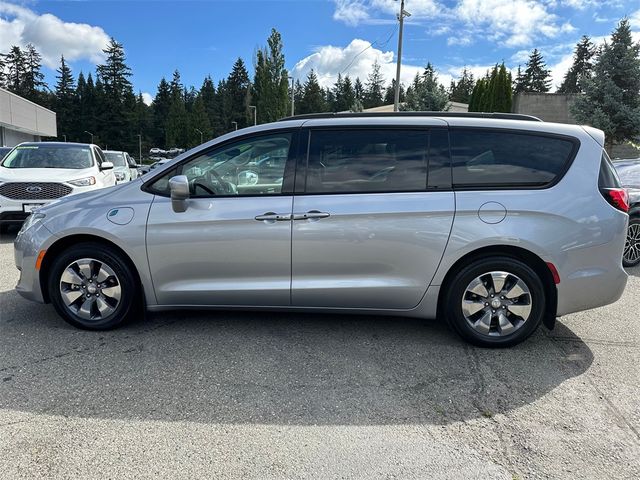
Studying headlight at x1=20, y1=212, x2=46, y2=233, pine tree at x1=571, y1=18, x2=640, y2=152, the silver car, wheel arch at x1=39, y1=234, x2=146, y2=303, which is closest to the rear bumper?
the silver car

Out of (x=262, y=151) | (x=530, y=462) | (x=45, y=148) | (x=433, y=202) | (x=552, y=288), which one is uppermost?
(x=45, y=148)

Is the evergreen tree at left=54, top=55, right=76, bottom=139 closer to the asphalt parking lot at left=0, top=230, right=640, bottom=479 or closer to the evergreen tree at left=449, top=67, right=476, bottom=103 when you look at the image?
the evergreen tree at left=449, top=67, right=476, bottom=103

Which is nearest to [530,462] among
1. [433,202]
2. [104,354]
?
[433,202]

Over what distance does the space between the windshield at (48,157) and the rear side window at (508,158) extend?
27.3ft

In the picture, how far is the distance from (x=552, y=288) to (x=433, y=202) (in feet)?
3.87

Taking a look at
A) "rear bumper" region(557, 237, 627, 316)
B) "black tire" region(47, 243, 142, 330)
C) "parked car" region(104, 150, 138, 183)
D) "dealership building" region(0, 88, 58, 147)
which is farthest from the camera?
"dealership building" region(0, 88, 58, 147)

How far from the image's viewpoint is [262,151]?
393 cm

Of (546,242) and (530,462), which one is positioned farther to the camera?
(546,242)

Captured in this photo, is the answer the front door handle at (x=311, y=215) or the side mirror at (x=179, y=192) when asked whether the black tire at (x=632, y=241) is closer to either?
the front door handle at (x=311, y=215)

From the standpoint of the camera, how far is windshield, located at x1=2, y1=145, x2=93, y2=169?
30.3 ft

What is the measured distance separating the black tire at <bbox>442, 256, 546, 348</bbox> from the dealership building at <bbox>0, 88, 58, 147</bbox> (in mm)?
40698

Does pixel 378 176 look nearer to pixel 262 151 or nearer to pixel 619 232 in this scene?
pixel 262 151

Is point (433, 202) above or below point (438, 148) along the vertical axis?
below

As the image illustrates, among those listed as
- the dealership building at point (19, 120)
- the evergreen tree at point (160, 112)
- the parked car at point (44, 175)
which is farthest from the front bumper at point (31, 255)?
the evergreen tree at point (160, 112)
